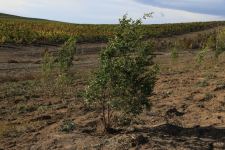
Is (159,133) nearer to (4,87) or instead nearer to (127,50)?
(127,50)

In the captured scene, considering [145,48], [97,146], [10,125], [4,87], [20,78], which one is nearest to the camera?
[97,146]

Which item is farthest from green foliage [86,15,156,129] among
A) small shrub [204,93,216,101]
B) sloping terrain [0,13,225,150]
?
small shrub [204,93,216,101]

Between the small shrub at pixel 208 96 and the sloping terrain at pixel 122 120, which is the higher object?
the small shrub at pixel 208 96

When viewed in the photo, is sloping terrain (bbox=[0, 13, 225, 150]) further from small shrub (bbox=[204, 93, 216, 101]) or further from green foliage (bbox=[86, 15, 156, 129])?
green foliage (bbox=[86, 15, 156, 129])

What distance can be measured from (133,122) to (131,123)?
147 mm

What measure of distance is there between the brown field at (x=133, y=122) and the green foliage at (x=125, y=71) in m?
1.07

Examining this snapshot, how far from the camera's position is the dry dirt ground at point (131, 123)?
14.9 meters

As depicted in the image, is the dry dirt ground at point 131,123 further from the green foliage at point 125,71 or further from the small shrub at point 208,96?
the green foliage at point 125,71

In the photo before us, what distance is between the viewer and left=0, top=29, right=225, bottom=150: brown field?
587 inches

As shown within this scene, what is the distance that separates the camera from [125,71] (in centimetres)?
1557

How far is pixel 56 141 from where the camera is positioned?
50.6 feet

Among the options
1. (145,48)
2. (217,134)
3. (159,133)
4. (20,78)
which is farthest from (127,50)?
(20,78)

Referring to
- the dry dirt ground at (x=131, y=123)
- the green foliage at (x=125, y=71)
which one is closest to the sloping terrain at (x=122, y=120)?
the dry dirt ground at (x=131, y=123)

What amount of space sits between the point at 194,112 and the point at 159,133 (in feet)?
12.6
